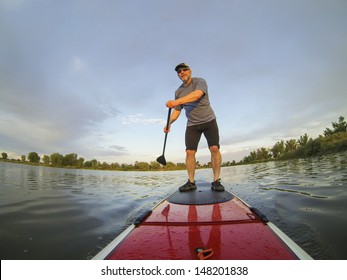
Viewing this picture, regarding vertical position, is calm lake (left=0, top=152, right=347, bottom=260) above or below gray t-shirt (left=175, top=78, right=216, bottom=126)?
below

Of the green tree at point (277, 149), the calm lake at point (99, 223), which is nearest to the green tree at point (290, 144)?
the green tree at point (277, 149)

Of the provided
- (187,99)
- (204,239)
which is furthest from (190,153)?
(204,239)

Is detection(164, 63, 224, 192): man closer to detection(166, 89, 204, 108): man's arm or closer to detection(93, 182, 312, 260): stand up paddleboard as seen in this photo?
detection(166, 89, 204, 108): man's arm

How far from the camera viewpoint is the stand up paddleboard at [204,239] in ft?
5.00

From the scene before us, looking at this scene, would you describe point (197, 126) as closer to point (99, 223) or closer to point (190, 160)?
point (190, 160)

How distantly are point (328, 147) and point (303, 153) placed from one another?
6376 millimetres

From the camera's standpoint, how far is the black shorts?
15.8ft

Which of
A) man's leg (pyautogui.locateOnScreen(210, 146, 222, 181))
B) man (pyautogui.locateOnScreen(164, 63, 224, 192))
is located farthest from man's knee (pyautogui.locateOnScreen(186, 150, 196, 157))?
man's leg (pyautogui.locateOnScreen(210, 146, 222, 181))

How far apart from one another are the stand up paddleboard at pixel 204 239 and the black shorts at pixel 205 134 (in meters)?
2.27

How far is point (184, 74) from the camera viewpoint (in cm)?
480

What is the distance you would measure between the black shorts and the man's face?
1203 mm

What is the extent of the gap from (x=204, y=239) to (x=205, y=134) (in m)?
3.36
